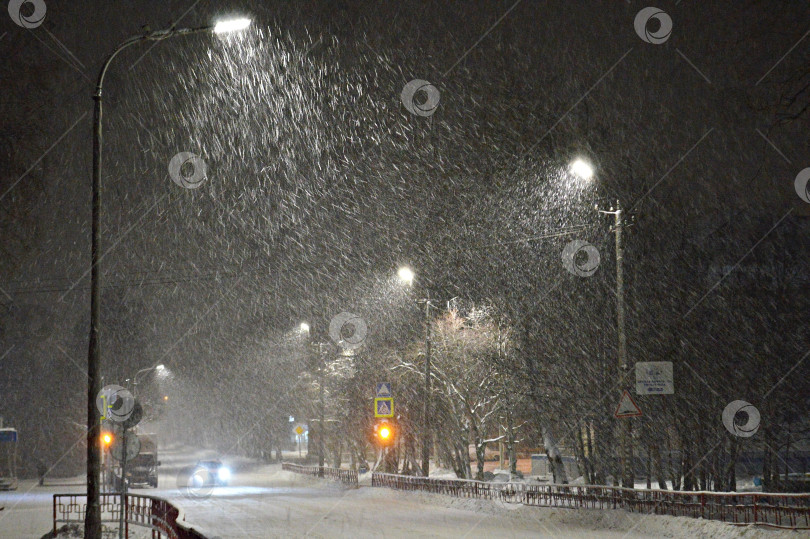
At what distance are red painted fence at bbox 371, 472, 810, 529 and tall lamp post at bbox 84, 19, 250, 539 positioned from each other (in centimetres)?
1238

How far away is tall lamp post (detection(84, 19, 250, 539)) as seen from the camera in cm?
1468

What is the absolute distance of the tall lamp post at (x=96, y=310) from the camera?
48.2ft

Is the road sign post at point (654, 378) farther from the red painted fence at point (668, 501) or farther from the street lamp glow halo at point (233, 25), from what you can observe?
the street lamp glow halo at point (233, 25)

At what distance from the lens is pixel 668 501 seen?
21.8m

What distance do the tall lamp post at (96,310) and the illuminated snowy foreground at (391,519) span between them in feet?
6.05

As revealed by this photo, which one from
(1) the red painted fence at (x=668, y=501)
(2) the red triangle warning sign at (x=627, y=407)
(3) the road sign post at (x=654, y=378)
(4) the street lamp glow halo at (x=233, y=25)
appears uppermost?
(4) the street lamp glow halo at (x=233, y=25)

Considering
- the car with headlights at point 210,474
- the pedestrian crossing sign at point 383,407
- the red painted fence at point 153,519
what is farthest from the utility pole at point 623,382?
the car with headlights at point 210,474

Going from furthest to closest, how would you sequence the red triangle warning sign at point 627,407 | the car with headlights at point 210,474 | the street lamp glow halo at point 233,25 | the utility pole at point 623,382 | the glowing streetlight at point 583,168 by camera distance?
the car with headlights at point 210,474, the glowing streetlight at point 583,168, the utility pole at point 623,382, the red triangle warning sign at point 627,407, the street lamp glow halo at point 233,25

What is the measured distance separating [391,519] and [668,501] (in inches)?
313

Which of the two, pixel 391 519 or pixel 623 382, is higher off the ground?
pixel 623 382

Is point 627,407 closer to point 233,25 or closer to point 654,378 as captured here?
point 654,378

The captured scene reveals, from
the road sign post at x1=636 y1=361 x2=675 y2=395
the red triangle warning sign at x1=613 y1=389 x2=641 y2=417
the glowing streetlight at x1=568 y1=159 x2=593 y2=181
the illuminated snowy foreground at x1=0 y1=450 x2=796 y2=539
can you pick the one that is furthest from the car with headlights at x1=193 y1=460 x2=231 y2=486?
the road sign post at x1=636 y1=361 x2=675 y2=395

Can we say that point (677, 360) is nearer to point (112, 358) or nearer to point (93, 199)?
point (93, 199)

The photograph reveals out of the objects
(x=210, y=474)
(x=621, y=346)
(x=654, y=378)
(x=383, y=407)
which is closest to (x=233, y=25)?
(x=654, y=378)
